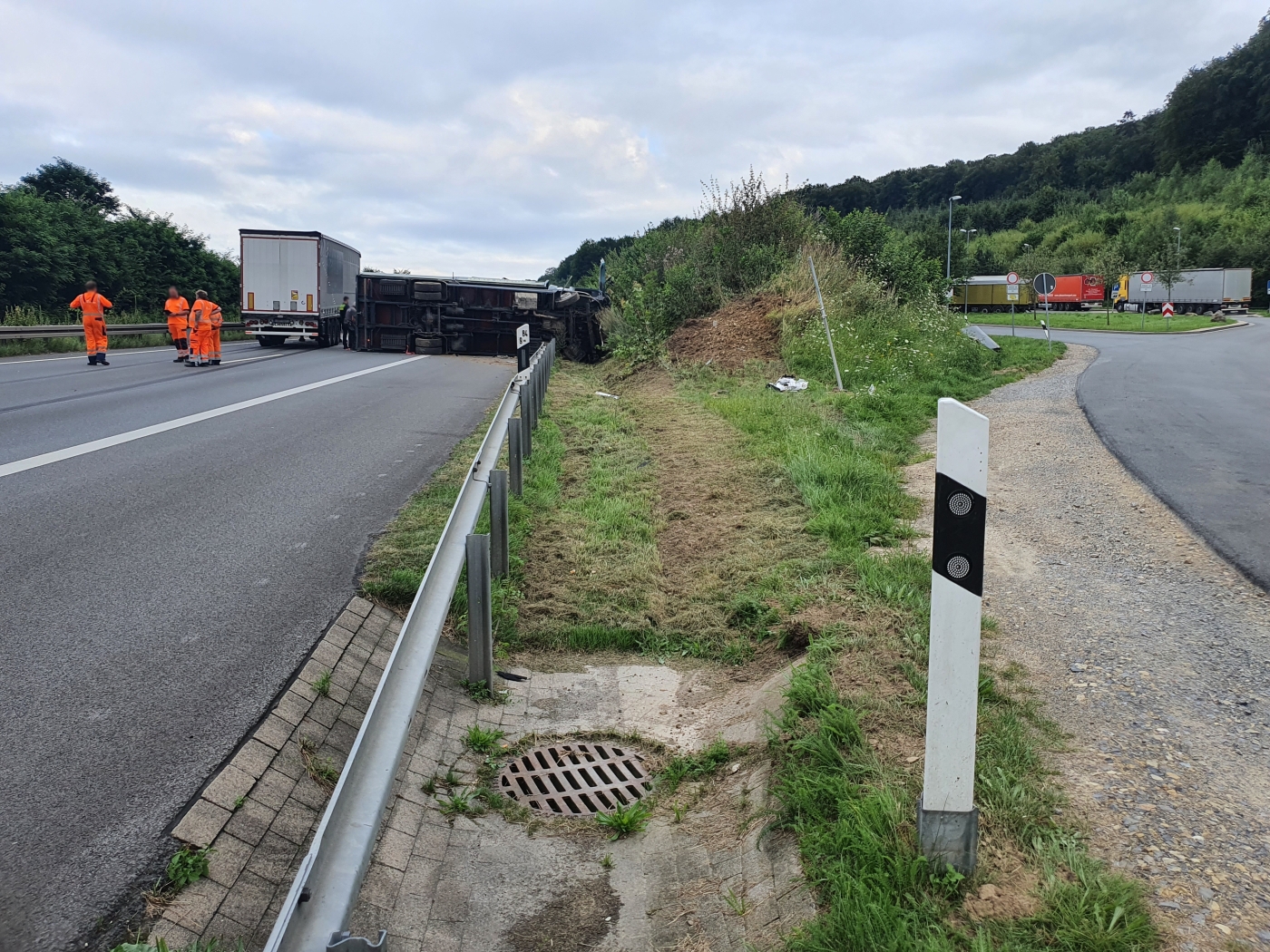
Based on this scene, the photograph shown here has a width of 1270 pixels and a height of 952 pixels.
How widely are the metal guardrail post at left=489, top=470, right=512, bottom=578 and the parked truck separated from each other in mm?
63872

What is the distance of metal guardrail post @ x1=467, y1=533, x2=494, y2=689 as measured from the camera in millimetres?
4582

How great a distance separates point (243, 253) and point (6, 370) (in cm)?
1161

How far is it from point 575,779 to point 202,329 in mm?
18952

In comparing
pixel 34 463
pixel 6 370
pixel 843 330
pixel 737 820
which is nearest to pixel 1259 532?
pixel 737 820

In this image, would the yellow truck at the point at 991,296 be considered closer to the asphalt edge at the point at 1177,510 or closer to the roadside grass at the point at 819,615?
the asphalt edge at the point at 1177,510

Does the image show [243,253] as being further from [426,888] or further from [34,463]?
[426,888]

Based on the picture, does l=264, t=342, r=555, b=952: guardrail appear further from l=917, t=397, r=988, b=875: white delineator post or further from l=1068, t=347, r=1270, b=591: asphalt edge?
l=1068, t=347, r=1270, b=591: asphalt edge

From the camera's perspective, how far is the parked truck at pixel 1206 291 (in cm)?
6303

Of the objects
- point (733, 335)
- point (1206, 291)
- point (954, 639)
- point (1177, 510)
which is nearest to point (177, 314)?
point (733, 335)

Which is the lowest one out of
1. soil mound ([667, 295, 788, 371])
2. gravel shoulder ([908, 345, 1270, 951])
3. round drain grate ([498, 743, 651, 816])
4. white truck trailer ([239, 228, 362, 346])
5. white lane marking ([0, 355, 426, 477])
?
round drain grate ([498, 743, 651, 816])

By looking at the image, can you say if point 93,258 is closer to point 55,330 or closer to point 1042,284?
point 55,330

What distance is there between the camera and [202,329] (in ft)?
67.6

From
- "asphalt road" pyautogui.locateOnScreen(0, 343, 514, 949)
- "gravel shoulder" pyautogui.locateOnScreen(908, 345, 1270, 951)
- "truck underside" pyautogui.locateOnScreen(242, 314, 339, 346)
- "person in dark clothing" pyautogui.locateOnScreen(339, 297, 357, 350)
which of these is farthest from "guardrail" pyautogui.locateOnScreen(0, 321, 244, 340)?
"gravel shoulder" pyautogui.locateOnScreen(908, 345, 1270, 951)

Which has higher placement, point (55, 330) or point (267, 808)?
point (55, 330)
